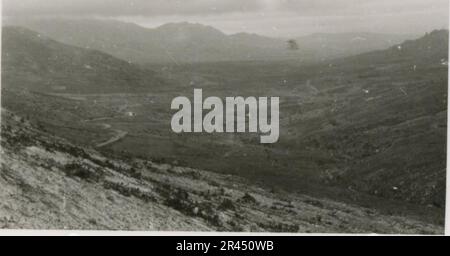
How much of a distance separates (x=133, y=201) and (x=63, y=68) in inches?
4973

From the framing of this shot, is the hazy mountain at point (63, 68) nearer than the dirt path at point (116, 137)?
No

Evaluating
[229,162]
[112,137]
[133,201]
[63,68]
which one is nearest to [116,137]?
[112,137]

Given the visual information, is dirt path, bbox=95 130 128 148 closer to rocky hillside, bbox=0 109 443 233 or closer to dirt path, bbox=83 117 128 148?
dirt path, bbox=83 117 128 148

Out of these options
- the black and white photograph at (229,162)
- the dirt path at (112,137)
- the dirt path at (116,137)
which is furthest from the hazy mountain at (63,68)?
the dirt path at (116,137)

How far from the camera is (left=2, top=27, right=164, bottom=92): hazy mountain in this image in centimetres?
12394

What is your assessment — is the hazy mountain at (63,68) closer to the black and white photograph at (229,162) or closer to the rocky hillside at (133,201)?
the black and white photograph at (229,162)

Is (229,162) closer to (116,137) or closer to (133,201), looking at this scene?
(116,137)

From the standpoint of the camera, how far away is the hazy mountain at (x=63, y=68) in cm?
12394

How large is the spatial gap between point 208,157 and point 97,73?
3906 inches

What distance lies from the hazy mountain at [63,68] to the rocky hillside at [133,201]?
8754 centimetres

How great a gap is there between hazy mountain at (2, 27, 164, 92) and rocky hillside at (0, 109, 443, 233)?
87.5m

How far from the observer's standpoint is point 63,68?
142 meters
